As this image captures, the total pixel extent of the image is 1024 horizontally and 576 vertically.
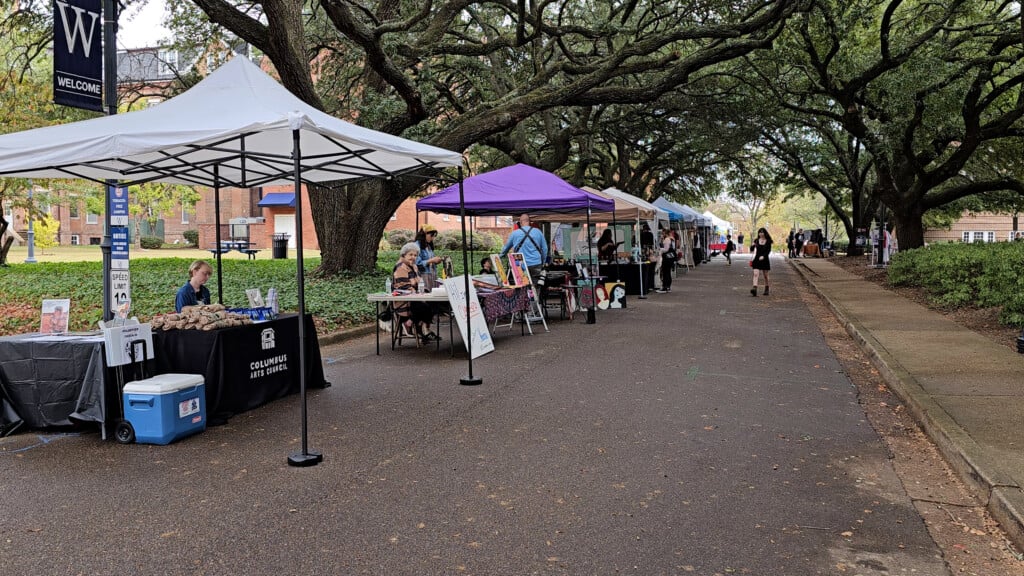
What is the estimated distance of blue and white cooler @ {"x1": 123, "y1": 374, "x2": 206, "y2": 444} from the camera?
6312 millimetres

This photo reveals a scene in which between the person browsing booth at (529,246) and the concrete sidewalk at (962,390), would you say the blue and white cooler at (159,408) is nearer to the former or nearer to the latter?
the concrete sidewalk at (962,390)

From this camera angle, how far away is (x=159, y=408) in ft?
20.7

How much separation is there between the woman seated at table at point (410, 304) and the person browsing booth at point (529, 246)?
9.76ft

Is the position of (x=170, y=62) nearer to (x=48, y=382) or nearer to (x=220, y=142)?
(x=48, y=382)

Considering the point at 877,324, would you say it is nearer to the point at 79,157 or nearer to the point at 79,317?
the point at 79,157

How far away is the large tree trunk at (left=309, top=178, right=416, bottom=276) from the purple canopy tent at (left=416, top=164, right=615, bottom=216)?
4.64 meters

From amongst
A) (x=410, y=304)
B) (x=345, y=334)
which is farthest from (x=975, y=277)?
(x=345, y=334)

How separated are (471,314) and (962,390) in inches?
220

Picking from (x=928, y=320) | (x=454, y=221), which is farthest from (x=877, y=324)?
(x=454, y=221)

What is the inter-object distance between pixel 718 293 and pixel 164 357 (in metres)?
17.6

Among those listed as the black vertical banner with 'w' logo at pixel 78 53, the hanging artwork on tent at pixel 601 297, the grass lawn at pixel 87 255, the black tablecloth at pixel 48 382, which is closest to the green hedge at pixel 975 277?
the hanging artwork on tent at pixel 601 297

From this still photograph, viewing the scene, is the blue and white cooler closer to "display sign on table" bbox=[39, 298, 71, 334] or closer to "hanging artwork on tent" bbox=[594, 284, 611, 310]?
"display sign on table" bbox=[39, 298, 71, 334]

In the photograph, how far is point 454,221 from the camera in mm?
62625

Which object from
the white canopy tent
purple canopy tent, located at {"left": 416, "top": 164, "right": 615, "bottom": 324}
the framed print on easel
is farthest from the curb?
the white canopy tent
